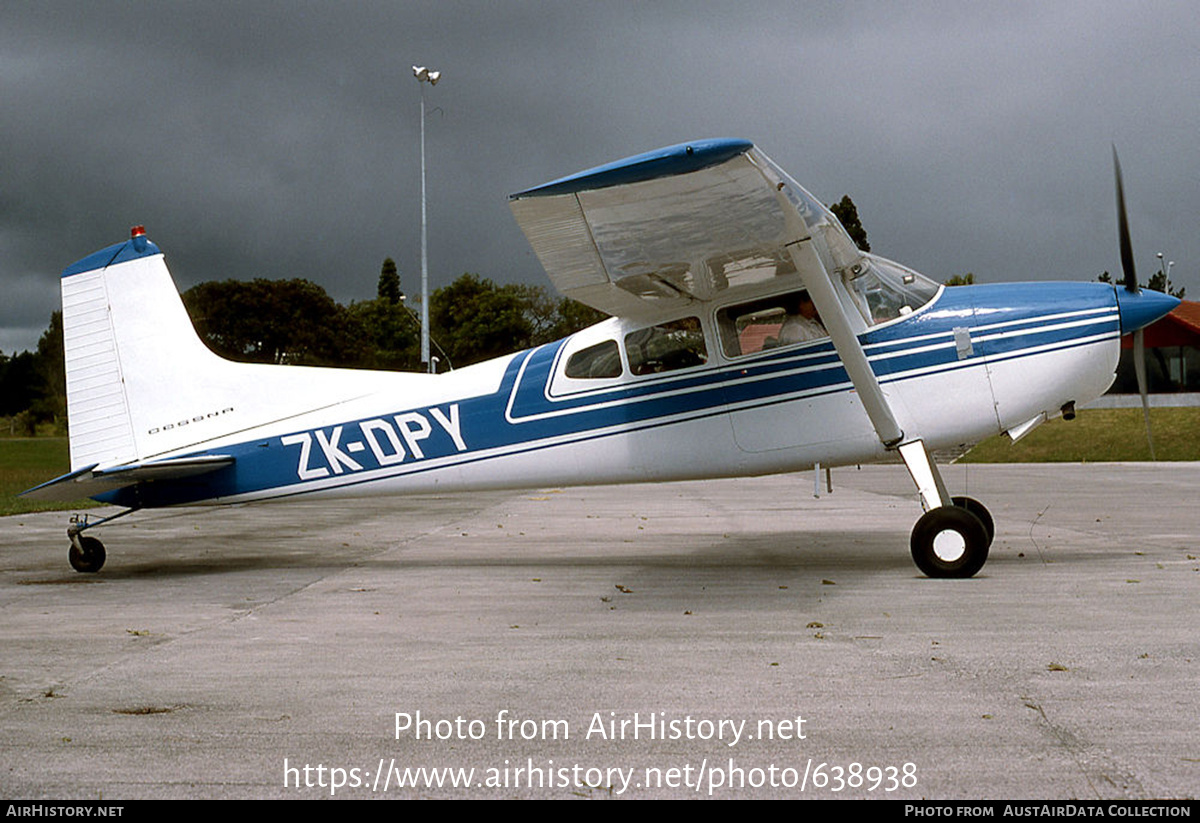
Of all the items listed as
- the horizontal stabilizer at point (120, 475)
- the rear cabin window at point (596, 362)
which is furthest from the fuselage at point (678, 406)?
the horizontal stabilizer at point (120, 475)

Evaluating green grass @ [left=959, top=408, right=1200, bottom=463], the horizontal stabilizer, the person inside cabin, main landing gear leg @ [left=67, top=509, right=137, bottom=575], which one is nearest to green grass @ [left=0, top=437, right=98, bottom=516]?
the horizontal stabilizer

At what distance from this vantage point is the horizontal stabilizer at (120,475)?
9.32 m

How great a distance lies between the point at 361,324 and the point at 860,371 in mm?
67444

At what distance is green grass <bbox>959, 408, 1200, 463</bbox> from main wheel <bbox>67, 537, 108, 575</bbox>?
31.1 m

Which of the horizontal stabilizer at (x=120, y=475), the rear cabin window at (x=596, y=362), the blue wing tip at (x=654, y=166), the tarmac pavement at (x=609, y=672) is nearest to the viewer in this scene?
the tarmac pavement at (x=609, y=672)

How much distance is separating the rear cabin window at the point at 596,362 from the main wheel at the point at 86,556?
473 cm

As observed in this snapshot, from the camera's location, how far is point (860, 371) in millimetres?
8109

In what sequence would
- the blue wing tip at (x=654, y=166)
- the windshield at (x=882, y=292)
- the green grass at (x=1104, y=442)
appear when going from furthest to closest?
the green grass at (x=1104, y=442)
the windshield at (x=882, y=292)
the blue wing tip at (x=654, y=166)

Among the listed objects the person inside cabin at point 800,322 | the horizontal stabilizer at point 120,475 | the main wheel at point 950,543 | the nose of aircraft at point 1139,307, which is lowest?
the main wheel at point 950,543

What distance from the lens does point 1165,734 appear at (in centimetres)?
383

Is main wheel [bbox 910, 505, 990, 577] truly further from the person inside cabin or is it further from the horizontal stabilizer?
the horizontal stabilizer

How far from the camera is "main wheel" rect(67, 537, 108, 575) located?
9.64 m

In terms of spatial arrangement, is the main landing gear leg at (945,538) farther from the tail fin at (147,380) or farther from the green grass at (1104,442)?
the green grass at (1104,442)
